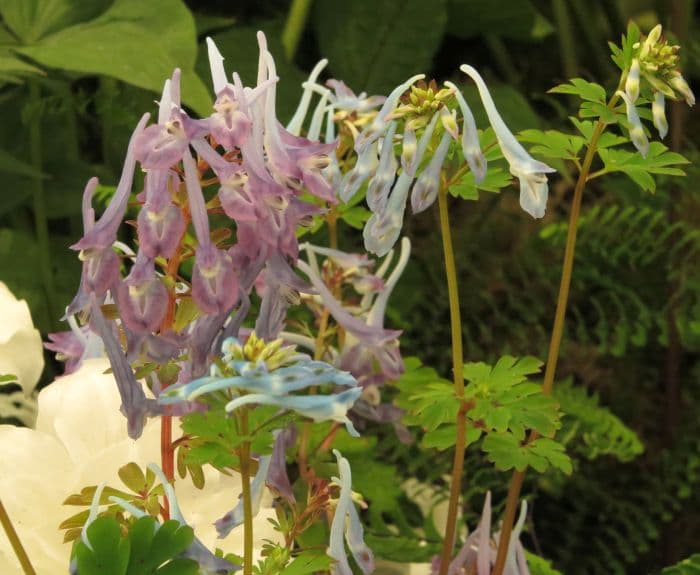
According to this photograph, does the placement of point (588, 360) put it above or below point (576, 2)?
below

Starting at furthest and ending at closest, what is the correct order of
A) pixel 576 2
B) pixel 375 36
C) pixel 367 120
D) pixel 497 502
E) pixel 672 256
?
1. pixel 576 2
2. pixel 375 36
3. pixel 672 256
4. pixel 497 502
5. pixel 367 120

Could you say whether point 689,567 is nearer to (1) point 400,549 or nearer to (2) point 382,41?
(1) point 400,549

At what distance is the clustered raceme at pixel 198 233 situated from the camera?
364 mm

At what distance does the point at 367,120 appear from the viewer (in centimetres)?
49

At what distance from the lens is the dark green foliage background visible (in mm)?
801

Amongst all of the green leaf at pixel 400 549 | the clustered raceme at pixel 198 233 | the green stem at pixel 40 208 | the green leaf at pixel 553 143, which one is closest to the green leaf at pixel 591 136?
the green leaf at pixel 553 143

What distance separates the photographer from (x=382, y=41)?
3.41ft

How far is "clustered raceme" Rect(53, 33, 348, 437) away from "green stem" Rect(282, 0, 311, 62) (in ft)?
2.22

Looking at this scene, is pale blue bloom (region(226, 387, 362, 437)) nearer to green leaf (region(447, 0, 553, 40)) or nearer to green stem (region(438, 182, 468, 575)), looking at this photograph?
green stem (region(438, 182, 468, 575))

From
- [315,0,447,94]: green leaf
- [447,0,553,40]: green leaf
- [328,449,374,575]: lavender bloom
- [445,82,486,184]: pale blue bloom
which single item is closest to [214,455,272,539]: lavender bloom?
[328,449,374,575]: lavender bloom

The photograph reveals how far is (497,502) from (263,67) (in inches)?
19.7

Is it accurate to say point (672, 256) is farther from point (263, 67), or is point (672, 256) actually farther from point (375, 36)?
point (263, 67)

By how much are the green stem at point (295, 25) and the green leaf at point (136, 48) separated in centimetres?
27

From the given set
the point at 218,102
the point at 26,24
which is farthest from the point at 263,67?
the point at 26,24
